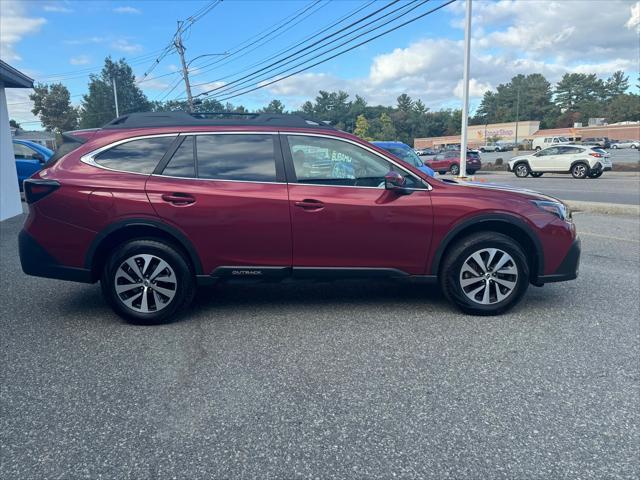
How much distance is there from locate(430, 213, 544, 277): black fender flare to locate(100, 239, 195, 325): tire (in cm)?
226

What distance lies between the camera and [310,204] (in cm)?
427

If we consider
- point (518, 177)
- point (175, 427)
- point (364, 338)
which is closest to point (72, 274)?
point (175, 427)

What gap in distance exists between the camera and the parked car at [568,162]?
2370cm

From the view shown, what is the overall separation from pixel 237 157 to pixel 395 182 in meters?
1.44

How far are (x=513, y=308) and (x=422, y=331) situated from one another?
119 cm

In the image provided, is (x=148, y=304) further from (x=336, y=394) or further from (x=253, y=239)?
(x=336, y=394)

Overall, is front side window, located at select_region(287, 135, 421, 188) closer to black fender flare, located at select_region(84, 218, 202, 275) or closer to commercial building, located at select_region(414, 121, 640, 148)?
black fender flare, located at select_region(84, 218, 202, 275)

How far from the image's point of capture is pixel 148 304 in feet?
14.1

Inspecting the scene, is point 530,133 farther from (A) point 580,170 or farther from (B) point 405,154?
(B) point 405,154

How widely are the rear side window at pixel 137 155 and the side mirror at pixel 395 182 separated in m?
1.97

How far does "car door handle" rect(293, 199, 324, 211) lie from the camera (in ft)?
14.0

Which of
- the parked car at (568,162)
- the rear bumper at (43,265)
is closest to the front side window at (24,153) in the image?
the rear bumper at (43,265)

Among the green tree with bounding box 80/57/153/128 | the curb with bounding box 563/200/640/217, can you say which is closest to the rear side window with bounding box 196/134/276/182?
the curb with bounding box 563/200/640/217

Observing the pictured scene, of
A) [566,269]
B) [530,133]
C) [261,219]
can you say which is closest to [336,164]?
[261,219]
